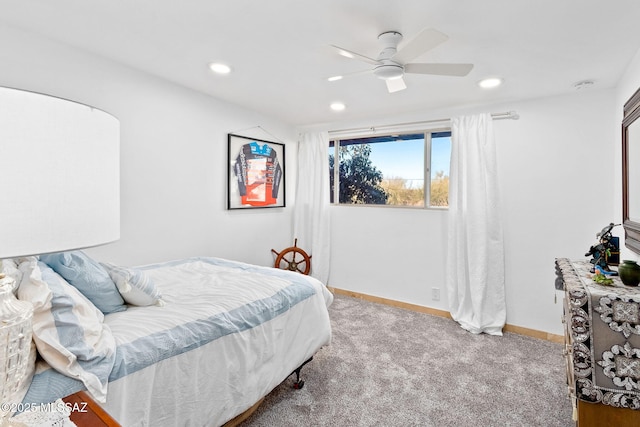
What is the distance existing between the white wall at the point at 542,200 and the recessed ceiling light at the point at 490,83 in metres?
0.55

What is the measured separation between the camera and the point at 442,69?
2.00 meters

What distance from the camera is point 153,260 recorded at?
2.82 metres

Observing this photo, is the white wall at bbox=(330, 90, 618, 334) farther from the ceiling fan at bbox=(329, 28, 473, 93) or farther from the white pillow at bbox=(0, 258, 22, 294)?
the white pillow at bbox=(0, 258, 22, 294)

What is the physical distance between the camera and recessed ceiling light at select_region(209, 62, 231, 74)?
8.17 feet

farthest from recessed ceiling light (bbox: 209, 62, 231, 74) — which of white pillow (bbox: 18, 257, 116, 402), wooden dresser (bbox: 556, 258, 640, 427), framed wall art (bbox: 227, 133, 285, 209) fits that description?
wooden dresser (bbox: 556, 258, 640, 427)

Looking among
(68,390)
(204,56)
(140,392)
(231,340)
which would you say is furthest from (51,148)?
(204,56)

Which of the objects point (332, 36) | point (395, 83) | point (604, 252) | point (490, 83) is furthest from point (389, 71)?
point (604, 252)

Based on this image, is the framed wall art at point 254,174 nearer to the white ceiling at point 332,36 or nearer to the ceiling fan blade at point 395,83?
the white ceiling at point 332,36

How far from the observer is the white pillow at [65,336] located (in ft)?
3.63

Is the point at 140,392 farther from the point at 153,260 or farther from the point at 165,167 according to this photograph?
the point at 165,167

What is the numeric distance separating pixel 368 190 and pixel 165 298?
9.61 ft

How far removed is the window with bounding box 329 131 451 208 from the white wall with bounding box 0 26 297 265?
4.06 feet

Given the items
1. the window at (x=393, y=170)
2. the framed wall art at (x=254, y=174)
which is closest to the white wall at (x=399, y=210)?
the framed wall art at (x=254, y=174)

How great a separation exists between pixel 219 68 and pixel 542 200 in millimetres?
3172
